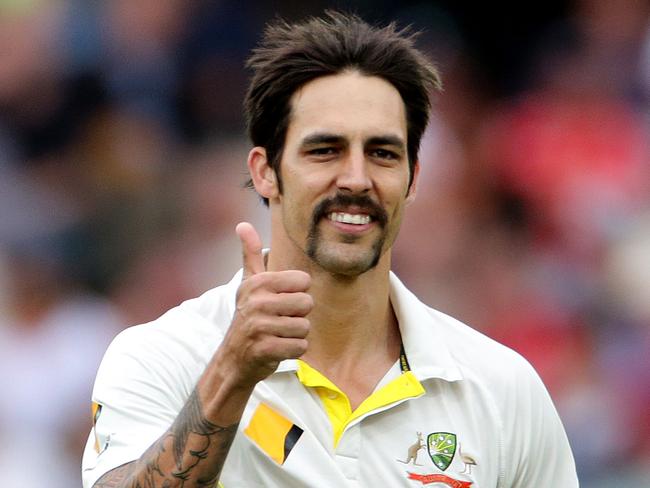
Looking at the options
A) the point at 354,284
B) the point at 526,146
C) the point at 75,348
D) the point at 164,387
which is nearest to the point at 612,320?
the point at 526,146

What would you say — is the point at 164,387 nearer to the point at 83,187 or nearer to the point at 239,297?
the point at 239,297

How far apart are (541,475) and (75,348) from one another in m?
3.07

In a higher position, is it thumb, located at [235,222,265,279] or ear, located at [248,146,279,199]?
ear, located at [248,146,279,199]

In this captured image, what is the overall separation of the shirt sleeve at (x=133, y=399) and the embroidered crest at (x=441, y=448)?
67 centimetres

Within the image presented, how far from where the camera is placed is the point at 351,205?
3.39 metres

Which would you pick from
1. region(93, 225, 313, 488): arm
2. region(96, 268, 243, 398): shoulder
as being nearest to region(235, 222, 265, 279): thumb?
region(93, 225, 313, 488): arm

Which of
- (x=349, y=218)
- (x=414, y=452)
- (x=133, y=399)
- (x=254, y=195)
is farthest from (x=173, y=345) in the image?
(x=254, y=195)

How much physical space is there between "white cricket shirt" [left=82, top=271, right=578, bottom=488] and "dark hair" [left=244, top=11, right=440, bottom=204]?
1.63ft

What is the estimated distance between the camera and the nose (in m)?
3.38

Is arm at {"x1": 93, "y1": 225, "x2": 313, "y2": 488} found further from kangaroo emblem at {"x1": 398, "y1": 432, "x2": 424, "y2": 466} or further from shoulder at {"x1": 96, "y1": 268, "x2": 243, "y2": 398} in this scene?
kangaroo emblem at {"x1": 398, "y1": 432, "x2": 424, "y2": 466}

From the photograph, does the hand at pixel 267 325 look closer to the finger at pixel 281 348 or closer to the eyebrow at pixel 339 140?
the finger at pixel 281 348

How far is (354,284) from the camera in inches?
140

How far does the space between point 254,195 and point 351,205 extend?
306cm

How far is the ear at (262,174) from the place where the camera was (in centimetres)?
370
